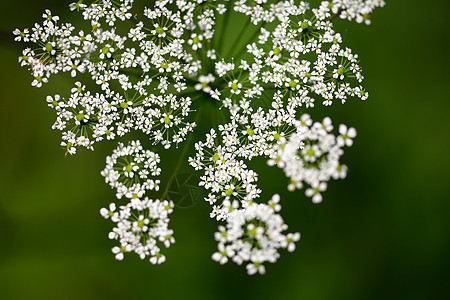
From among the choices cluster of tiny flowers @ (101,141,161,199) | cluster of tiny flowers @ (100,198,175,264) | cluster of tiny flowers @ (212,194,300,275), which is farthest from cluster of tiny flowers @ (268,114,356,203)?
cluster of tiny flowers @ (101,141,161,199)

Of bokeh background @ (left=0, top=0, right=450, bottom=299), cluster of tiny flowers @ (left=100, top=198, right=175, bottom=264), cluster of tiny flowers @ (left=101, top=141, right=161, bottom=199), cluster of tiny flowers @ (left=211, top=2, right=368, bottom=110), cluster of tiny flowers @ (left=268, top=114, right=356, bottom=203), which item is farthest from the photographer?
bokeh background @ (left=0, top=0, right=450, bottom=299)

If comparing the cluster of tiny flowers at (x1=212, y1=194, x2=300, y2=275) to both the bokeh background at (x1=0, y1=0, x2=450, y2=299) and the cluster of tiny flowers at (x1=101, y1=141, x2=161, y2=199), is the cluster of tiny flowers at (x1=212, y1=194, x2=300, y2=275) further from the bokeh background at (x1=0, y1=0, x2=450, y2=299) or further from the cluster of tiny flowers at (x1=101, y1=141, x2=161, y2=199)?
the bokeh background at (x1=0, y1=0, x2=450, y2=299)

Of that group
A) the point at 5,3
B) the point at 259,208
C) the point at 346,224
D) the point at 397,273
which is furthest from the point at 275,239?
the point at 5,3

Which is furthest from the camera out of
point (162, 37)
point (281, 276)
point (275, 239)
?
point (281, 276)

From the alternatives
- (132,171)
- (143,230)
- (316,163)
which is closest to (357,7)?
(316,163)

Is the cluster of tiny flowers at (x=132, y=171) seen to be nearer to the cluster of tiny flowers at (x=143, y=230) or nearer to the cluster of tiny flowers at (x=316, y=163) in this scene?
the cluster of tiny flowers at (x=143, y=230)

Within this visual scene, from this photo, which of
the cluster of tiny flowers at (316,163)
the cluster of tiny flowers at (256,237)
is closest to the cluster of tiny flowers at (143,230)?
the cluster of tiny flowers at (256,237)

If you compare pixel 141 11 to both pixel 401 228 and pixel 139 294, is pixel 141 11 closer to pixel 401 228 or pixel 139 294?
pixel 139 294

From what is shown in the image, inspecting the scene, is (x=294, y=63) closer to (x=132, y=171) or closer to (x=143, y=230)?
(x=132, y=171)
